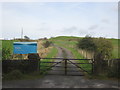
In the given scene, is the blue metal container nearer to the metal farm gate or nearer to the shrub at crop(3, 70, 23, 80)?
the metal farm gate

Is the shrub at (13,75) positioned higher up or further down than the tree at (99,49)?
further down

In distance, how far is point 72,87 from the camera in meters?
8.74

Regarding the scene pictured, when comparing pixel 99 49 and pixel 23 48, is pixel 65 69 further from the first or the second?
pixel 23 48

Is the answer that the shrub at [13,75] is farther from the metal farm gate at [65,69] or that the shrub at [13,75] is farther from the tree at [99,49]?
the tree at [99,49]

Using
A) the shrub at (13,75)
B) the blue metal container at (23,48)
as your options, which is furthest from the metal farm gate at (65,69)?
the blue metal container at (23,48)

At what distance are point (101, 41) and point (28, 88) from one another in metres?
14.1

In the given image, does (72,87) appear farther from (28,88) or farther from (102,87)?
(28,88)

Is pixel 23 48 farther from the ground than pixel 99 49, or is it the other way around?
pixel 23 48

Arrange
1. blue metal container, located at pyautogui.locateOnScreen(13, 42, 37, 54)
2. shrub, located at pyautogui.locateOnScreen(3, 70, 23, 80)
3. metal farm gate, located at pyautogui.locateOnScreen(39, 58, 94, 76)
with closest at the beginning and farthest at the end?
shrub, located at pyautogui.locateOnScreen(3, 70, 23, 80)
metal farm gate, located at pyautogui.locateOnScreen(39, 58, 94, 76)
blue metal container, located at pyautogui.locateOnScreen(13, 42, 37, 54)

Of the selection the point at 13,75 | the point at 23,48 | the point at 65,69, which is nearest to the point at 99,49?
the point at 23,48

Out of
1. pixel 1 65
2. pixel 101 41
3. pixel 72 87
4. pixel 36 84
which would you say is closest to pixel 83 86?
pixel 72 87

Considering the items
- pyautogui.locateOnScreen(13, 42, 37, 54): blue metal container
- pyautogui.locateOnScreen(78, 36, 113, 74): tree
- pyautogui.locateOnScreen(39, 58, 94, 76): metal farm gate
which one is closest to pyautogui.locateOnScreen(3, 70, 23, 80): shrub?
pyautogui.locateOnScreen(39, 58, 94, 76): metal farm gate

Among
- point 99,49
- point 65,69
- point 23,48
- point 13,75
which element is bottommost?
point 13,75

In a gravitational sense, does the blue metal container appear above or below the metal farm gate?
above
